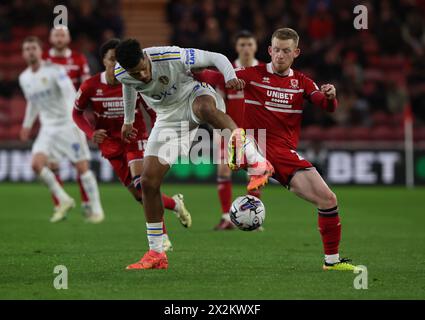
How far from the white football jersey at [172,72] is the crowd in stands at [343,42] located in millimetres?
12318

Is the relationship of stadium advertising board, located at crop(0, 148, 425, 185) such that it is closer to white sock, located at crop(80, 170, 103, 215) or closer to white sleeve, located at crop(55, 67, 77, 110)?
white sleeve, located at crop(55, 67, 77, 110)

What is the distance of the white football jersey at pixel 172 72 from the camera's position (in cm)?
762

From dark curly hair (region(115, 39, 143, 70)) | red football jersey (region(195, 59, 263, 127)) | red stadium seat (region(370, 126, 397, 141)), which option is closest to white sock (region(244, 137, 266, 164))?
dark curly hair (region(115, 39, 143, 70))

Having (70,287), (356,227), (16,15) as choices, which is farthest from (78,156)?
(16,15)

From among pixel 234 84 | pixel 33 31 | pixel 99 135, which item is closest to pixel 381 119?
pixel 33 31

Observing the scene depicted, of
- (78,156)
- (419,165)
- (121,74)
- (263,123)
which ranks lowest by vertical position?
(419,165)

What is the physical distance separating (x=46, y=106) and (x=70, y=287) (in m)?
7.16

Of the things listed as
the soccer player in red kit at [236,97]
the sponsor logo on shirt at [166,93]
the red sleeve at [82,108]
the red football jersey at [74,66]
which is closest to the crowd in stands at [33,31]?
the red football jersey at [74,66]

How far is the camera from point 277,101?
8.24 m

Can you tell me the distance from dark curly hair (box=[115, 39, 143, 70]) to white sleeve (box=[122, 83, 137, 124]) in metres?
0.63

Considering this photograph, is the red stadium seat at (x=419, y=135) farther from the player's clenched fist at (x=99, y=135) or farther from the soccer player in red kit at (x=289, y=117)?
the soccer player in red kit at (x=289, y=117)

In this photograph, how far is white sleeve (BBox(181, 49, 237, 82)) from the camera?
747cm

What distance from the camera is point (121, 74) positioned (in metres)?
7.68

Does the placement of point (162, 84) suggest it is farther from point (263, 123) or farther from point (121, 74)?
point (263, 123)
